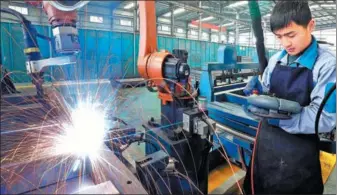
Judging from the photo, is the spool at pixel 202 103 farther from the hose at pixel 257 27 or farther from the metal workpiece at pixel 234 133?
the hose at pixel 257 27

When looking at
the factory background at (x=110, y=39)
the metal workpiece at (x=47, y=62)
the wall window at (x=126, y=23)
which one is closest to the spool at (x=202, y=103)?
the metal workpiece at (x=47, y=62)

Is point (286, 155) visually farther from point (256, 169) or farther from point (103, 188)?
point (103, 188)

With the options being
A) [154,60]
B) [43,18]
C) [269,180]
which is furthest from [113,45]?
[269,180]

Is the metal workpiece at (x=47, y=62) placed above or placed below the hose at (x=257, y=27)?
below

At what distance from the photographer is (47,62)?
1.15m

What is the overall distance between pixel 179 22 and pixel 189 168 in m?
12.8

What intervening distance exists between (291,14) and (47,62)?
1.31 meters

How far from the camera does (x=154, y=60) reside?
124cm

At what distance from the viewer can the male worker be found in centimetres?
97

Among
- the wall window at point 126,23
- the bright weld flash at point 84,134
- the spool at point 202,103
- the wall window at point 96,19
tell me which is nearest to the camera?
the bright weld flash at point 84,134

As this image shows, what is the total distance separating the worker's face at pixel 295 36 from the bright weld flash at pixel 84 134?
1.03 m

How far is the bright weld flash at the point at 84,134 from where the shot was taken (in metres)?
0.83

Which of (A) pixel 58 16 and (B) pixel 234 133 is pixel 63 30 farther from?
(B) pixel 234 133

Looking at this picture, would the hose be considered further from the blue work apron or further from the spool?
the spool
